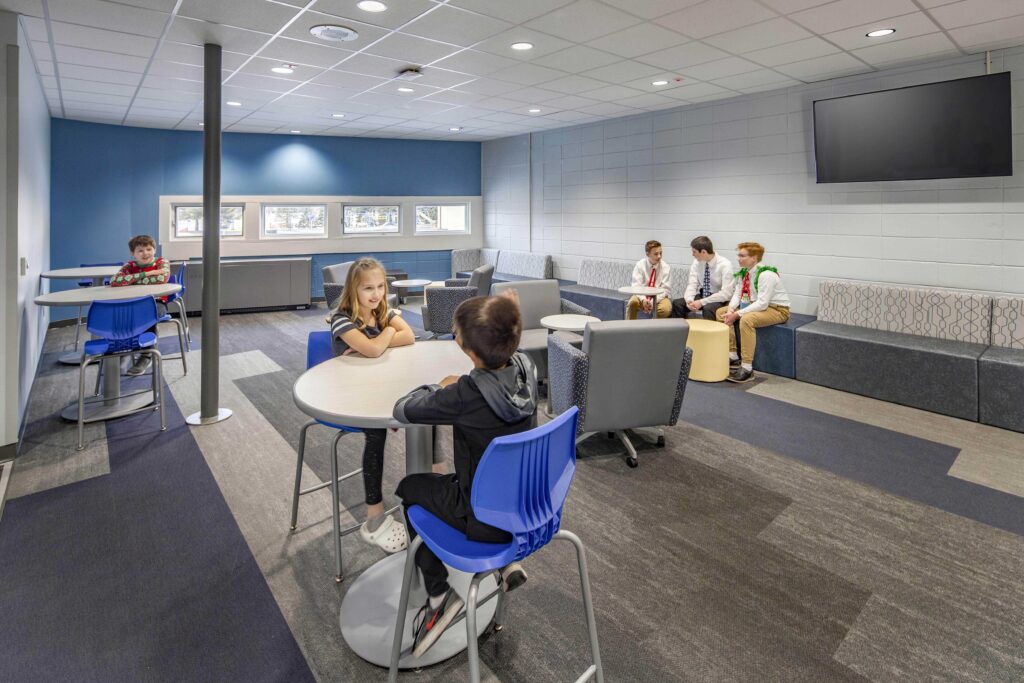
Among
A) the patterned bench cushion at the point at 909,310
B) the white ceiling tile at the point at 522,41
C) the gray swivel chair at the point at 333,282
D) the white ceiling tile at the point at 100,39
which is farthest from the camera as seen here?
the gray swivel chair at the point at 333,282

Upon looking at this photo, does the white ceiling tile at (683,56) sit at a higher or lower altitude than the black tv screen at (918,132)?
higher

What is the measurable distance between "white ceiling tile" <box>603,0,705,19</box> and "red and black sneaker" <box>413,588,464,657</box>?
3457mm

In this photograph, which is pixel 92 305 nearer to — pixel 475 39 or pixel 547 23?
pixel 475 39

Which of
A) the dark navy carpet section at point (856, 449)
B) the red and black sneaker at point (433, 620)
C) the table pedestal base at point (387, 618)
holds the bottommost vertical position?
the table pedestal base at point (387, 618)

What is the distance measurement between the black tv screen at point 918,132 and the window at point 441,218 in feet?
22.5

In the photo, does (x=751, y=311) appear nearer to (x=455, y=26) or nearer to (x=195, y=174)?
(x=455, y=26)

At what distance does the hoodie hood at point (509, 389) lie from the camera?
5.14 feet

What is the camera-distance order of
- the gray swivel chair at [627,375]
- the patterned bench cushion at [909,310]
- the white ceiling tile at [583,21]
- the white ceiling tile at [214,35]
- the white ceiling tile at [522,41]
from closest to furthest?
the gray swivel chair at [627,375] → the white ceiling tile at [583,21] → the white ceiling tile at [214,35] → the white ceiling tile at [522,41] → the patterned bench cushion at [909,310]

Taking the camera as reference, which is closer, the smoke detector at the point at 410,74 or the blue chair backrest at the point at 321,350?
the blue chair backrest at the point at 321,350

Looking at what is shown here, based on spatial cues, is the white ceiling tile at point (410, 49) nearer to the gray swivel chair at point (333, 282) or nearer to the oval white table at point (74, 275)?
the gray swivel chair at point (333, 282)

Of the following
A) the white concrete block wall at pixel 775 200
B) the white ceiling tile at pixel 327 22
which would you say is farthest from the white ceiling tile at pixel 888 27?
the white ceiling tile at pixel 327 22

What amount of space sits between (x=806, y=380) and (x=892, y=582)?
3.22 m

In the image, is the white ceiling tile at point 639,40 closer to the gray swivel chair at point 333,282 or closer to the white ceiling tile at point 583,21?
the white ceiling tile at point 583,21

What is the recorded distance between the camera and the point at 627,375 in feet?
11.5
